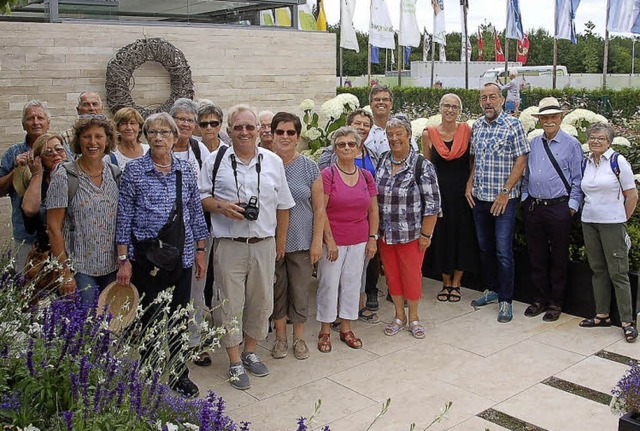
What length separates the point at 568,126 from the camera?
669 centimetres

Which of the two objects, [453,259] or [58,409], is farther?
[453,259]

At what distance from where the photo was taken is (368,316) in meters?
6.12

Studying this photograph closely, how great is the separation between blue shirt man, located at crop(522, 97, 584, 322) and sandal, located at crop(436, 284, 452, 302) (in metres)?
0.78

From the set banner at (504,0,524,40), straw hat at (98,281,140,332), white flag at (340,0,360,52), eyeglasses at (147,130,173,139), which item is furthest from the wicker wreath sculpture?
banner at (504,0,524,40)

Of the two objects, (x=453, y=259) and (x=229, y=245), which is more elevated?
(x=229, y=245)

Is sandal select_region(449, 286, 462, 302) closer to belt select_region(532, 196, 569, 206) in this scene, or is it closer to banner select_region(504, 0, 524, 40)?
belt select_region(532, 196, 569, 206)

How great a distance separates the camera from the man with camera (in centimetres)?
455

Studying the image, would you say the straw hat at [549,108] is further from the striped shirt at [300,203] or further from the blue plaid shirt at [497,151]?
the striped shirt at [300,203]

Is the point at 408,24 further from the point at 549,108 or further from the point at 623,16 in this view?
the point at 549,108

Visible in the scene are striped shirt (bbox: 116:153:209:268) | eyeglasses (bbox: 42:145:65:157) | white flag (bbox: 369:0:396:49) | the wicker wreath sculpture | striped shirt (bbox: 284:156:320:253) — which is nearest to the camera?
striped shirt (bbox: 116:153:209:268)

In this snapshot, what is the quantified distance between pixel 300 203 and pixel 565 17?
23.6m

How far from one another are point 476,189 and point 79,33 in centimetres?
515

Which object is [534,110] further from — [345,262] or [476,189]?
Answer: [345,262]

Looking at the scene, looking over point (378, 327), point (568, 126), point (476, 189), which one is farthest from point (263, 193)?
point (568, 126)
